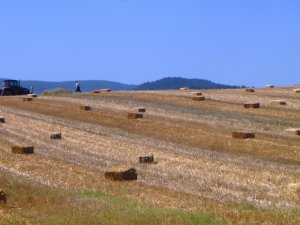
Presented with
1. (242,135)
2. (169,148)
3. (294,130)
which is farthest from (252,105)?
(169,148)

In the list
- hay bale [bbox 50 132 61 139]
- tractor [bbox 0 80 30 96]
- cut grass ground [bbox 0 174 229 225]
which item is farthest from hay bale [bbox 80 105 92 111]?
tractor [bbox 0 80 30 96]

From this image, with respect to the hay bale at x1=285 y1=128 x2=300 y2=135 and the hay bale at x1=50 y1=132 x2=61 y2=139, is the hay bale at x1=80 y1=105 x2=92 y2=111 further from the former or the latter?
the hay bale at x1=285 y1=128 x2=300 y2=135

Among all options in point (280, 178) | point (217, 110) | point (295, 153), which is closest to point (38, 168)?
point (280, 178)

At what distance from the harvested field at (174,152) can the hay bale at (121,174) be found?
0.27 meters

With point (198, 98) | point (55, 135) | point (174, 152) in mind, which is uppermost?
point (198, 98)

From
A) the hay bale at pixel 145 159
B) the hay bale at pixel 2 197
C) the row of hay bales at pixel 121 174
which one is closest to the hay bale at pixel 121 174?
the row of hay bales at pixel 121 174

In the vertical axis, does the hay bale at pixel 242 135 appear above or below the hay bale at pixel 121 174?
above

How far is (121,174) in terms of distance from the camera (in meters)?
25.3

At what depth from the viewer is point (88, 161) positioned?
3003 cm

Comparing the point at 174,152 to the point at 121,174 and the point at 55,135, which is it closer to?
the point at 55,135

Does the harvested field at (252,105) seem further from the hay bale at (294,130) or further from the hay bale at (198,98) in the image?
the hay bale at (294,130)

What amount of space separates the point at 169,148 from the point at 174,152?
57.3 inches

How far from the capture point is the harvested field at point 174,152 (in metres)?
22.4

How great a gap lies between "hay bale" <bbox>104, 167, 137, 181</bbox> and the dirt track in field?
561mm
